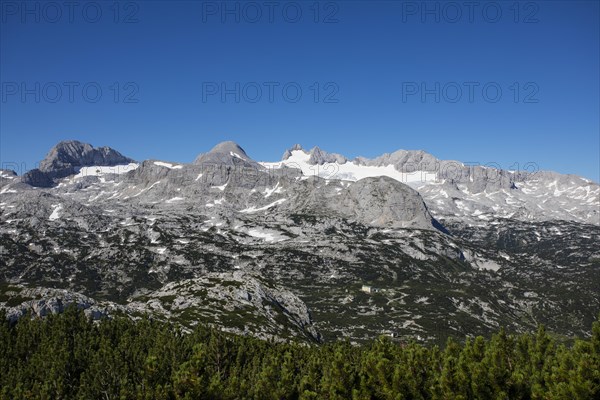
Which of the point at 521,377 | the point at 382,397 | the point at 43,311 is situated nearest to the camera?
the point at 521,377

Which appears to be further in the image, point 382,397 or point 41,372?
point 41,372

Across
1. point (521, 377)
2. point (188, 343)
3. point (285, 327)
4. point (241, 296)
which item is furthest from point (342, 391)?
point (241, 296)

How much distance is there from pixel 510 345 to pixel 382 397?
1304 cm

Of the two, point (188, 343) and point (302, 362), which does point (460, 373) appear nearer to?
point (302, 362)

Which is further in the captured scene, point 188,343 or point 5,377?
point 188,343

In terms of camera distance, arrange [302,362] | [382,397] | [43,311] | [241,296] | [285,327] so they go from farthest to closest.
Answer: [241,296]
[285,327]
[43,311]
[302,362]
[382,397]

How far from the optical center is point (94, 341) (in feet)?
281

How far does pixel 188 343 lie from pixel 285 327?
9857 cm

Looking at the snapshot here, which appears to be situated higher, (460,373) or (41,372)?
(460,373)

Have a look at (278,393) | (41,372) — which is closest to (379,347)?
(278,393)

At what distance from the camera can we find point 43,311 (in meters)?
135

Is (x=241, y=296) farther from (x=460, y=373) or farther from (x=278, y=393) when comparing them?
(x=460, y=373)

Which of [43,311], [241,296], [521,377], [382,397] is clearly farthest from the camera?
[241,296]

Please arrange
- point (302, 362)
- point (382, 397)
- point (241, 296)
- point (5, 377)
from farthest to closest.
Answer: point (241, 296) → point (302, 362) → point (5, 377) → point (382, 397)
